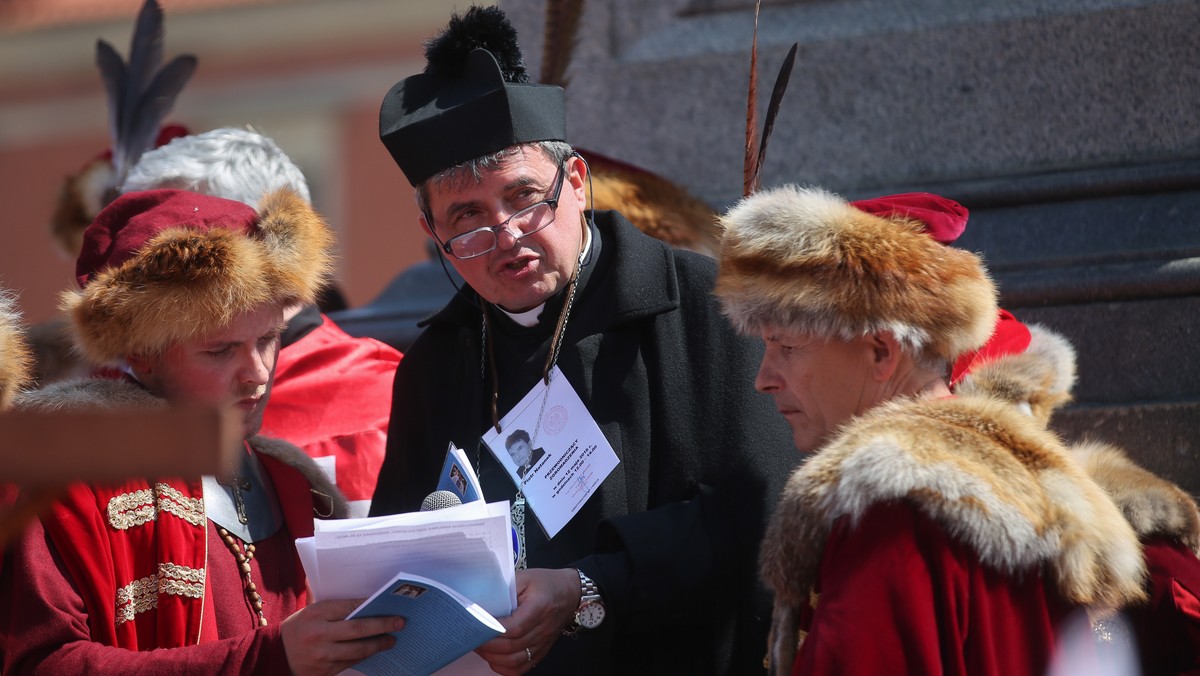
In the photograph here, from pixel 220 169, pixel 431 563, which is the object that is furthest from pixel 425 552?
pixel 220 169

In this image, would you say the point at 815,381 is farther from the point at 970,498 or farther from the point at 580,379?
the point at 580,379

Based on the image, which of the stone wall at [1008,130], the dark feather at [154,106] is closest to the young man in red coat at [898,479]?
the stone wall at [1008,130]

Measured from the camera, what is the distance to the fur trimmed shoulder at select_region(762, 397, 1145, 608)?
2.07 m

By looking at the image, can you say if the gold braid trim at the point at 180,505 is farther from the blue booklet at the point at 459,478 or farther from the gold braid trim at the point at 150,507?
the blue booklet at the point at 459,478

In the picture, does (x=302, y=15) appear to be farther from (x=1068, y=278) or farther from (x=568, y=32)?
(x=1068, y=278)

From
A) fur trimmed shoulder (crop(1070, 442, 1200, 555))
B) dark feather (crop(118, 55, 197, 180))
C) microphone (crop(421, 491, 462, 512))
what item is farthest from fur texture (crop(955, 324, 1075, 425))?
dark feather (crop(118, 55, 197, 180))

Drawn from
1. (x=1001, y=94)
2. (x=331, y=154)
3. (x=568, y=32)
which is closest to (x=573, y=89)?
(x=568, y=32)

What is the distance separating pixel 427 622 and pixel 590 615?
0.43 meters

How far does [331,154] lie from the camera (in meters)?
11.3

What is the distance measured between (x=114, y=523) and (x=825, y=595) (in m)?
1.40

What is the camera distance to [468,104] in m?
3.06

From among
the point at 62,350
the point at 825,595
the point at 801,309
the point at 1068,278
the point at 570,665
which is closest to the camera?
the point at 825,595

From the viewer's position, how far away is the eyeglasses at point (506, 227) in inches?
118

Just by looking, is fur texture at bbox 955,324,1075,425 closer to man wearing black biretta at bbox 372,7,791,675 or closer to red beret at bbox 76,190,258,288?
man wearing black biretta at bbox 372,7,791,675
